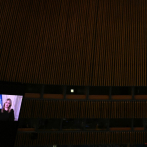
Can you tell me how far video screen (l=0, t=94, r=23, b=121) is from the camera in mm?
5141

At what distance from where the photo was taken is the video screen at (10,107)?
202 inches

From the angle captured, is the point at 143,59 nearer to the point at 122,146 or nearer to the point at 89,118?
the point at 89,118

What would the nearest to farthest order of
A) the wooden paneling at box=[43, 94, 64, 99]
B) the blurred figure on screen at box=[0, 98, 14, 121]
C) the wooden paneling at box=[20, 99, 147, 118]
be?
1. the blurred figure on screen at box=[0, 98, 14, 121]
2. the wooden paneling at box=[20, 99, 147, 118]
3. the wooden paneling at box=[43, 94, 64, 99]

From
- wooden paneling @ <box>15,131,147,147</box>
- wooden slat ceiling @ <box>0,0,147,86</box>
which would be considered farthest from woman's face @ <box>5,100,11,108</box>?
wooden paneling @ <box>15,131,147,147</box>

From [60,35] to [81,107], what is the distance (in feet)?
11.3

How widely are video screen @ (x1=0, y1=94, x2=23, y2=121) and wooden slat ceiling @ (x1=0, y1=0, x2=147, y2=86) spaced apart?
1164 millimetres

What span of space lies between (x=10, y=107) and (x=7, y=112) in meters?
0.20

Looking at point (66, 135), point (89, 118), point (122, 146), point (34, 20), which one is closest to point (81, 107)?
point (89, 118)

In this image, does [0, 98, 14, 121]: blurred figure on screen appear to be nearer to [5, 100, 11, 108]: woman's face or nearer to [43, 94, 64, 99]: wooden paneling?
[5, 100, 11, 108]: woman's face

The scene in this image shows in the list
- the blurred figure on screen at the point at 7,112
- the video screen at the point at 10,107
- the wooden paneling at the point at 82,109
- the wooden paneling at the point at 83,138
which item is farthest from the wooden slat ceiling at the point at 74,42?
the wooden paneling at the point at 83,138

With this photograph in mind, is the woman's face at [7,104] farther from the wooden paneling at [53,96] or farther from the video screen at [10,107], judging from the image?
the wooden paneling at [53,96]

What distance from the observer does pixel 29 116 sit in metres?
6.52

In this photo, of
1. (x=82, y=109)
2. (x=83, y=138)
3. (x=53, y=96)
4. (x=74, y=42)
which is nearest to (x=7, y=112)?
(x=53, y=96)

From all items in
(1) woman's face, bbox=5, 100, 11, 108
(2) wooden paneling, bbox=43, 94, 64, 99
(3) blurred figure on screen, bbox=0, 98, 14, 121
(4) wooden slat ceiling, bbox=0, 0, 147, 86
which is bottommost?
(3) blurred figure on screen, bbox=0, 98, 14, 121
